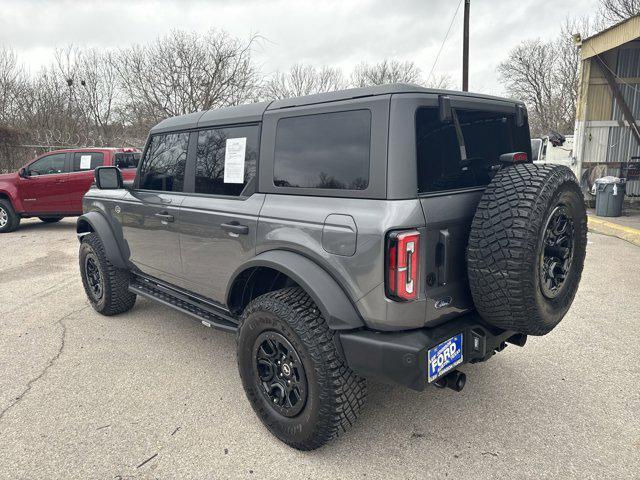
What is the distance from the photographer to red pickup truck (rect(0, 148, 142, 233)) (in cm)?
962

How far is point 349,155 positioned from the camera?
7.39 feet

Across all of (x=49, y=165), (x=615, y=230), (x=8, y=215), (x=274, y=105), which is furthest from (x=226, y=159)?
(x=8, y=215)

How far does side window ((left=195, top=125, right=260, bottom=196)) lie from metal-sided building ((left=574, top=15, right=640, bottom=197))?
11.1m

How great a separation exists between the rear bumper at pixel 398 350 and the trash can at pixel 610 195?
9540 mm

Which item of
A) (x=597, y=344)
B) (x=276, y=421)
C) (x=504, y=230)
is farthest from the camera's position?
(x=597, y=344)

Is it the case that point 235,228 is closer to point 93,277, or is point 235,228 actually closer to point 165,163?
point 165,163

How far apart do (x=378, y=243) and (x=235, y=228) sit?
1084 millimetres

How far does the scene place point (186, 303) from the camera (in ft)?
11.6

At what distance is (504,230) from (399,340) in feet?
2.36

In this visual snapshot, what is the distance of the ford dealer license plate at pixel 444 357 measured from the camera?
2104 millimetres

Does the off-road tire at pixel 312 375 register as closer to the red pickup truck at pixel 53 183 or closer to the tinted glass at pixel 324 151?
the tinted glass at pixel 324 151

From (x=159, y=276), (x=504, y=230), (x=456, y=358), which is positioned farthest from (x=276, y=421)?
(x=159, y=276)

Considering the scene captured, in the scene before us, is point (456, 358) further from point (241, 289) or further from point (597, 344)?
point (597, 344)

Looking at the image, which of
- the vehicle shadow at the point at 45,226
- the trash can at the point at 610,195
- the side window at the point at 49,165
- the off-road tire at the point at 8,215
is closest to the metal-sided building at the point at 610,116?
the trash can at the point at 610,195
